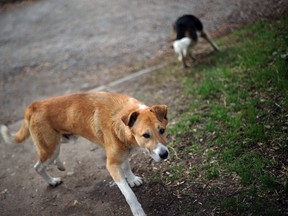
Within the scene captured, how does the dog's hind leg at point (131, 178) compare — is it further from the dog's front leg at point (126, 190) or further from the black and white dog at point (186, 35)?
the black and white dog at point (186, 35)

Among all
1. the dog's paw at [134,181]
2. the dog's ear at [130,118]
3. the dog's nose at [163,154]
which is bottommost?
the dog's paw at [134,181]

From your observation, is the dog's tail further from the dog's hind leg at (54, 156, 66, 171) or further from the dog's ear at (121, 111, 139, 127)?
the dog's ear at (121, 111, 139, 127)

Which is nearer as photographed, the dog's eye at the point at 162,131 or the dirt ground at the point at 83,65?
the dog's eye at the point at 162,131

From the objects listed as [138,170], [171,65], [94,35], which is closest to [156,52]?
[171,65]

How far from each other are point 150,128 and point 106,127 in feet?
2.62

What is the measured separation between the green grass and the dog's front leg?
80 centimetres

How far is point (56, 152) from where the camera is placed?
16.9 feet

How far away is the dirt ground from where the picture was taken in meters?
5.27

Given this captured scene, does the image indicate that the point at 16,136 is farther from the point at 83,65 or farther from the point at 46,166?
the point at 83,65

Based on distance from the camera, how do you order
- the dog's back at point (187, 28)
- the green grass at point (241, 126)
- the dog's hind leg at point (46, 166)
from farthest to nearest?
the dog's back at point (187, 28)
the dog's hind leg at point (46, 166)
the green grass at point (241, 126)

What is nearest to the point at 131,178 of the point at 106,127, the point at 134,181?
the point at 134,181

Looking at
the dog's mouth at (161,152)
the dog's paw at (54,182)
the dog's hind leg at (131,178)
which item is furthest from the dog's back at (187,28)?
the dog's mouth at (161,152)

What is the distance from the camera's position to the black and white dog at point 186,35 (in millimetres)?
7559

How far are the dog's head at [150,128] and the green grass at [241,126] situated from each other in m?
1.00
